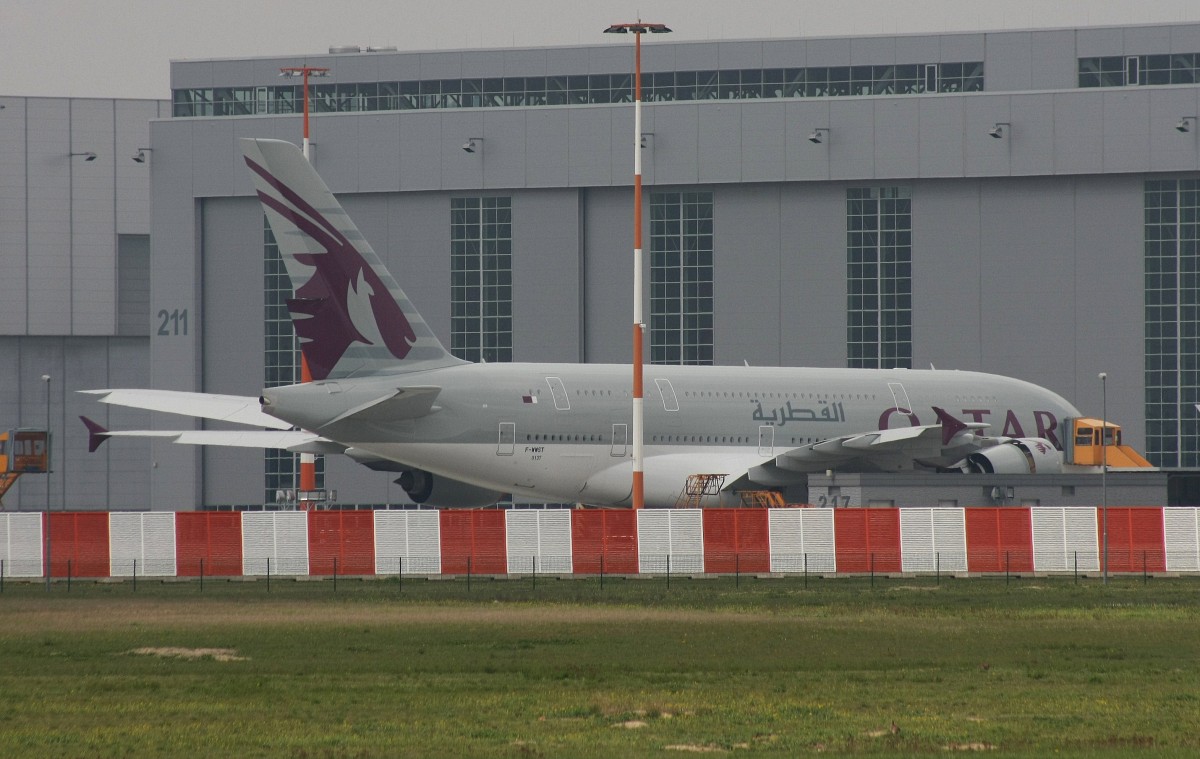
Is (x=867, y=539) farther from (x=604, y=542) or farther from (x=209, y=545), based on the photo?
(x=209, y=545)

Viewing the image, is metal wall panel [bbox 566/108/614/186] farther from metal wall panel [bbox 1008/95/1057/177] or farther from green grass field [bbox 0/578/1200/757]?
green grass field [bbox 0/578/1200/757]

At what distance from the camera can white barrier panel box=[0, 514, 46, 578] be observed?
128 feet

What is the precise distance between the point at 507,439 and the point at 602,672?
2193 cm

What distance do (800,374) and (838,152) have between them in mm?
18880

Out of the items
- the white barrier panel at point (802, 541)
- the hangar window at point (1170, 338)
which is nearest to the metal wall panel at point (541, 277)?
the hangar window at point (1170, 338)

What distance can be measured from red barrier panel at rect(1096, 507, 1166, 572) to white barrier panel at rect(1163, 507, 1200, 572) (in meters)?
0.16

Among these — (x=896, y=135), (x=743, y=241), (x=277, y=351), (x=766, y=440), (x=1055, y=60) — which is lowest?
(x=766, y=440)

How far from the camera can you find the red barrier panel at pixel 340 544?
38969 millimetres

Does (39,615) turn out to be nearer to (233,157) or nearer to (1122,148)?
(233,157)

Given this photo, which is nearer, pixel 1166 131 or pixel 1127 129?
pixel 1166 131

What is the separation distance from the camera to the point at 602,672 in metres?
22.0

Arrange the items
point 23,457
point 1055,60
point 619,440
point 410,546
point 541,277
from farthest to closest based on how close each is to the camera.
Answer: point 23,457 → point 1055,60 → point 541,277 → point 619,440 → point 410,546

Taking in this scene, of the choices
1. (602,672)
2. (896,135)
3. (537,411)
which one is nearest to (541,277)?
(896,135)

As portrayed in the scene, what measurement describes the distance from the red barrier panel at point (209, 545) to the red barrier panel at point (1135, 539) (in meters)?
20.3
